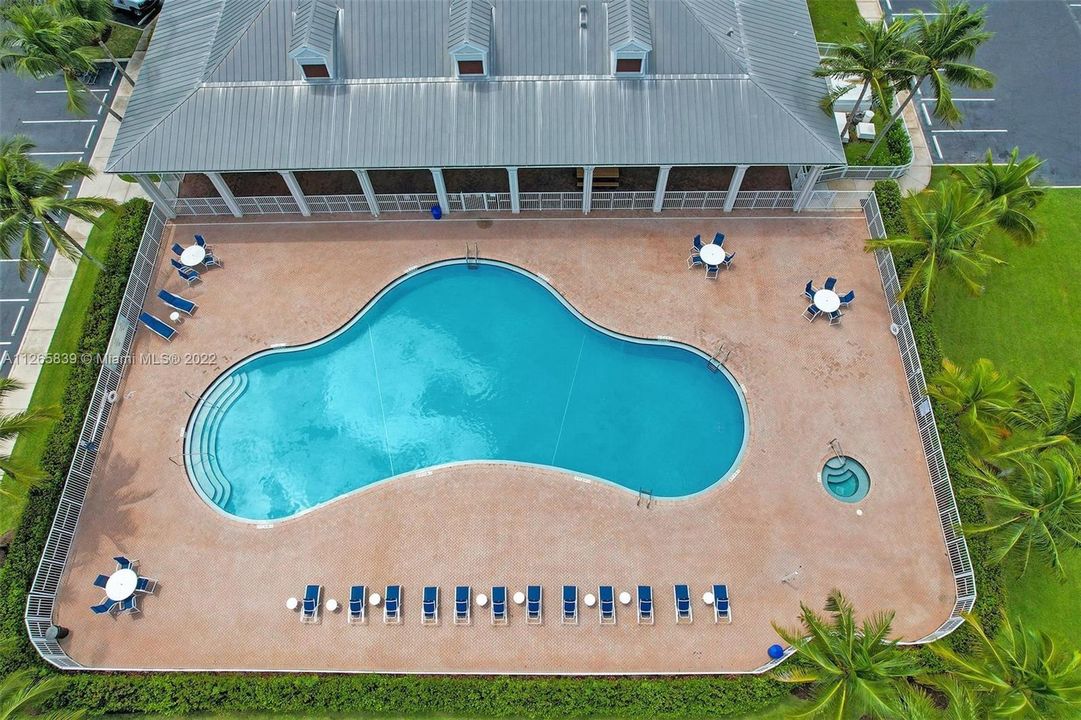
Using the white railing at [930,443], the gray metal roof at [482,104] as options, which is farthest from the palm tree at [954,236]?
the gray metal roof at [482,104]

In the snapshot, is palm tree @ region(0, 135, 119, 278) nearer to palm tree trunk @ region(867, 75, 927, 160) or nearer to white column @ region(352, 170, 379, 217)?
white column @ region(352, 170, 379, 217)

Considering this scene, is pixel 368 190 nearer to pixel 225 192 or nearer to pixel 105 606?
pixel 225 192

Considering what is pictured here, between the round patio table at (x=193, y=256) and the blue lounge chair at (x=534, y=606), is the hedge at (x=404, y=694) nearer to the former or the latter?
the blue lounge chair at (x=534, y=606)

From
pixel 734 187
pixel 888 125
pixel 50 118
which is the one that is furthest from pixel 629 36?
pixel 50 118

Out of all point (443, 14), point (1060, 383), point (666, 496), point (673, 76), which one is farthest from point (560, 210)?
point (1060, 383)

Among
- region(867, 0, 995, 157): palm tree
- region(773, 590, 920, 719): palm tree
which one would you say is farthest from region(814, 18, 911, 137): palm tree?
region(773, 590, 920, 719): palm tree

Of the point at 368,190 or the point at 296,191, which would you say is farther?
the point at 296,191
